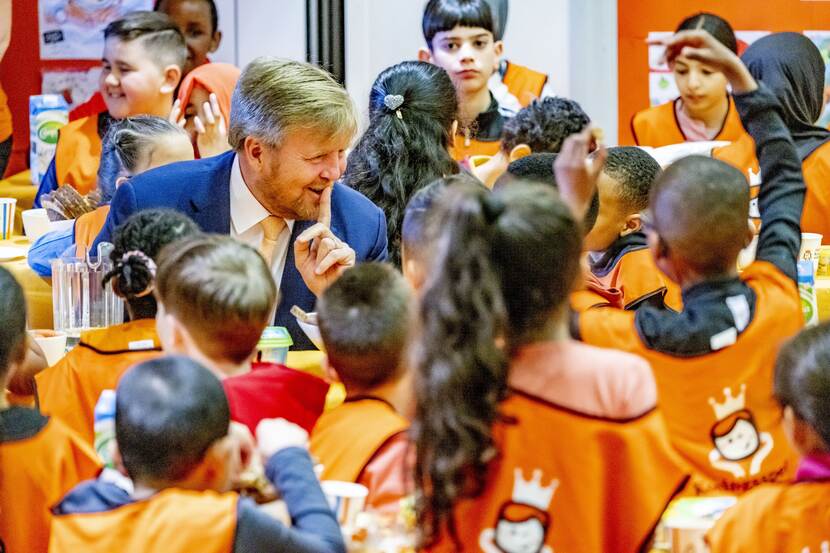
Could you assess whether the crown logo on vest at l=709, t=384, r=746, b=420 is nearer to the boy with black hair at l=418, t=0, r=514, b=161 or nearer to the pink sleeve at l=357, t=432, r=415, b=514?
the pink sleeve at l=357, t=432, r=415, b=514

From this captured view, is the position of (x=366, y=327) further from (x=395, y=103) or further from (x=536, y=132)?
(x=536, y=132)

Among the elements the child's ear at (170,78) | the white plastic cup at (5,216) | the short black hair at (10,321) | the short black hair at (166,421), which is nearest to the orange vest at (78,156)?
the child's ear at (170,78)

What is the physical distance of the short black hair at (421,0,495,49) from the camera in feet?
14.8

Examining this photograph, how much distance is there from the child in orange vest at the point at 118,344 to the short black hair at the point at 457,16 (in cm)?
246

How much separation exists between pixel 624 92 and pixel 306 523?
4.26 metres

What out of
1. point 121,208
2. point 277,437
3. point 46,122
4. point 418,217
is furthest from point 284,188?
point 46,122

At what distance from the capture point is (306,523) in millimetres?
Answer: 1593

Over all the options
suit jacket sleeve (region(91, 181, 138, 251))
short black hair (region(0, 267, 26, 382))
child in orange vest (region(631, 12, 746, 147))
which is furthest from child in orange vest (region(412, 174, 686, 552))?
child in orange vest (region(631, 12, 746, 147))

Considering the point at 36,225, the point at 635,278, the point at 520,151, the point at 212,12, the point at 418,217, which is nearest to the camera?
the point at 418,217

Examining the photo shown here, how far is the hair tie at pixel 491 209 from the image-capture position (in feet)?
5.13

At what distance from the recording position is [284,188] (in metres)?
2.75

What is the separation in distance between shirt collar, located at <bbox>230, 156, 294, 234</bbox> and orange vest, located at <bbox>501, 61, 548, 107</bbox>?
232cm

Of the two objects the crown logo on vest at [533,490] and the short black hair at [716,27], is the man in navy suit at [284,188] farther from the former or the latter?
the short black hair at [716,27]

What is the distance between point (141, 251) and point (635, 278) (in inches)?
46.7
